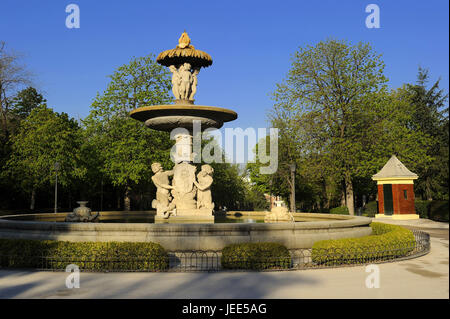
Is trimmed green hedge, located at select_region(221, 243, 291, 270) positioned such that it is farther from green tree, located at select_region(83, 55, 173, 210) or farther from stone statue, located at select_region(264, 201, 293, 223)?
green tree, located at select_region(83, 55, 173, 210)

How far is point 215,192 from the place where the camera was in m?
54.8

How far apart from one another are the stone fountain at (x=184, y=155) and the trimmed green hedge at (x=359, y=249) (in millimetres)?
5946

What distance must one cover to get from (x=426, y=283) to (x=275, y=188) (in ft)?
134

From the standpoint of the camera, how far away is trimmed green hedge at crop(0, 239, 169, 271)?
33.6ft

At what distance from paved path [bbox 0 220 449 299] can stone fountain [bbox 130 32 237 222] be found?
21.6ft

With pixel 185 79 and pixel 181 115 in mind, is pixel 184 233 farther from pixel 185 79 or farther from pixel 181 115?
pixel 185 79

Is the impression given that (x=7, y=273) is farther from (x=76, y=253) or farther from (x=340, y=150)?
(x=340, y=150)

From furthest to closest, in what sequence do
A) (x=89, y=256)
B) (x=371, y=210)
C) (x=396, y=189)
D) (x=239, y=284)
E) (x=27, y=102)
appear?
(x=27, y=102) → (x=371, y=210) → (x=396, y=189) → (x=89, y=256) → (x=239, y=284)

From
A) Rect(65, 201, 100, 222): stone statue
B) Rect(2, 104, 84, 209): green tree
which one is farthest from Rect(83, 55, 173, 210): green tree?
Rect(65, 201, 100, 222): stone statue

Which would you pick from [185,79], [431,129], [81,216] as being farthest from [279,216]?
[431,129]

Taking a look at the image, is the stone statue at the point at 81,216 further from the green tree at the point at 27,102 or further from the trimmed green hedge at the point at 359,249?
the green tree at the point at 27,102

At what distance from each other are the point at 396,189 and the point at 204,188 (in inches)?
966

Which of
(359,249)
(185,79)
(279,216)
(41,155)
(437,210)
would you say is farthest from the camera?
(41,155)

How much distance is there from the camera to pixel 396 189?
35.2 meters
